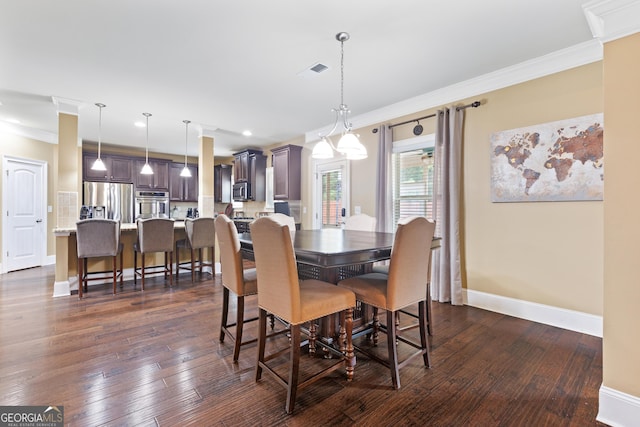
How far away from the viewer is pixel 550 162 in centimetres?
283

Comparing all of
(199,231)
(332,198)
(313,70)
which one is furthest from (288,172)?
(313,70)

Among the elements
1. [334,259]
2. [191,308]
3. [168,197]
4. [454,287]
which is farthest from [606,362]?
[168,197]

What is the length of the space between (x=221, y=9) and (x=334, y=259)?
2.02m

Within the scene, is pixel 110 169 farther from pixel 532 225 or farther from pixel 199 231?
pixel 532 225

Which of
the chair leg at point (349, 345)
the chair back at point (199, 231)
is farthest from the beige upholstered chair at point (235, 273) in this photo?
the chair back at point (199, 231)

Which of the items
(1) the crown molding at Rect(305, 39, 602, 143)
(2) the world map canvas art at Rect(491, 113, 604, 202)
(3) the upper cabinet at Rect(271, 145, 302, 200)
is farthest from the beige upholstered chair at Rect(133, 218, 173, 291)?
(2) the world map canvas art at Rect(491, 113, 604, 202)

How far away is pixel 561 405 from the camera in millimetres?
1681

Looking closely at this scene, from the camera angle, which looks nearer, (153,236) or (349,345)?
(349,345)

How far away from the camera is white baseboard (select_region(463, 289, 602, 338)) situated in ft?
8.62

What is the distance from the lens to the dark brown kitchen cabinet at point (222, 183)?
799 centimetres

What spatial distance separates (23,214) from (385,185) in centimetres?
671

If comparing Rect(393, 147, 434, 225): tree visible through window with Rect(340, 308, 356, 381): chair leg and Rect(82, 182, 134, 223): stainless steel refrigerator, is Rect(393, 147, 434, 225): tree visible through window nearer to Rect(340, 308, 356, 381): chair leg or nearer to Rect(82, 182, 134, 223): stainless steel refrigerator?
Rect(340, 308, 356, 381): chair leg

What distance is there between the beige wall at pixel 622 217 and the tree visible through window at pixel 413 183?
2.23m

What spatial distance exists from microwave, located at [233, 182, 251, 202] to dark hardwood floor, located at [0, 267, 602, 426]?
3952mm
